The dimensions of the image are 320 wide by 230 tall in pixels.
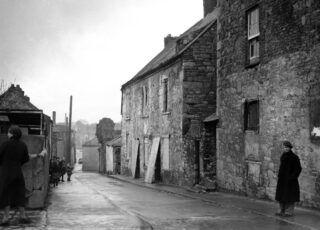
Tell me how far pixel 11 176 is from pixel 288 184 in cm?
619

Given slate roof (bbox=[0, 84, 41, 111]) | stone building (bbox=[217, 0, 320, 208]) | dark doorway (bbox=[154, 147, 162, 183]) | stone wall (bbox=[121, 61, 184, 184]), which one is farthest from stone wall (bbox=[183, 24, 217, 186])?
slate roof (bbox=[0, 84, 41, 111])

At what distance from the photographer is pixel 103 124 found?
63.3m

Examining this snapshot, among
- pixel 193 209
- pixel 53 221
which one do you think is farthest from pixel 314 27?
pixel 53 221

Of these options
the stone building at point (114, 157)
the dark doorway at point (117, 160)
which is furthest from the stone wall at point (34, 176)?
the dark doorway at point (117, 160)

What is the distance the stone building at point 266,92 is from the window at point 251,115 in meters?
0.03

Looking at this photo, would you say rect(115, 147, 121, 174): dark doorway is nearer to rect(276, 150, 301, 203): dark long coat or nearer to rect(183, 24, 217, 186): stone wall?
rect(183, 24, 217, 186): stone wall

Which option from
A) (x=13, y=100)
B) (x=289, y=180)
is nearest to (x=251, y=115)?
(x=289, y=180)

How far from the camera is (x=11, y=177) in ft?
29.1

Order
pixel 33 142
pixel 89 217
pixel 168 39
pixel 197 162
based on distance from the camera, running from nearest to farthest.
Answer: pixel 89 217, pixel 33 142, pixel 197 162, pixel 168 39

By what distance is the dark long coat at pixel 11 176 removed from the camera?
8.84 m

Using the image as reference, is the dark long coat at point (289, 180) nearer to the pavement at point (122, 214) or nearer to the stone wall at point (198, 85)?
the pavement at point (122, 214)

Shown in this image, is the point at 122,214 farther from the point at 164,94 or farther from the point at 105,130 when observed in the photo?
the point at 105,130

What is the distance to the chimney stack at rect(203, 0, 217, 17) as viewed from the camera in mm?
30734

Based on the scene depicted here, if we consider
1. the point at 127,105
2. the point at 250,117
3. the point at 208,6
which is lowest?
the point at 250,117
